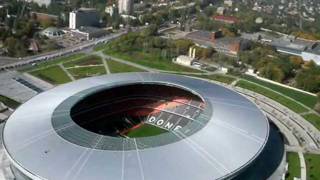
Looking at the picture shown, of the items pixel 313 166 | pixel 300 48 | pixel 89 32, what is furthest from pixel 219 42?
pixel 313 166

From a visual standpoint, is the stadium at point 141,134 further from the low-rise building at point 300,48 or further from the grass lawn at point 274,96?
the low-rise building at point 300,48

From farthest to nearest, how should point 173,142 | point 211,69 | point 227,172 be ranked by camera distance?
1. point 211,69
2. point 173,142
3. point 227,172

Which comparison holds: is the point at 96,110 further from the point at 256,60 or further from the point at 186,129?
the point at 256,60

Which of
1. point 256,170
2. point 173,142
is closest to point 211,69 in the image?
point 256,170

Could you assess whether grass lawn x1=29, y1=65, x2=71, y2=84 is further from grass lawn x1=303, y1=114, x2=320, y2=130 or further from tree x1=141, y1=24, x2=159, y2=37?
grass lawn x1=303, y1=114, x2=320, y2=130

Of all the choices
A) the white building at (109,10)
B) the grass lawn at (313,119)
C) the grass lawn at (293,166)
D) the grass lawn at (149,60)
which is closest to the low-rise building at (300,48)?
the grass lawn at (149,60)

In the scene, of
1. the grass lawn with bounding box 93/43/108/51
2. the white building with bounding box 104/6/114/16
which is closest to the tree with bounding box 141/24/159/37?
the grass lawn with bounding box 93/43/108/51

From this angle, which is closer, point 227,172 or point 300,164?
point 227,172
